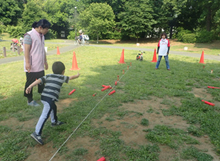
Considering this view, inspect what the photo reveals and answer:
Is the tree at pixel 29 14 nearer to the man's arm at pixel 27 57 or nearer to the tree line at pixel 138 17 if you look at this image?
the tree line at pixel 138 17

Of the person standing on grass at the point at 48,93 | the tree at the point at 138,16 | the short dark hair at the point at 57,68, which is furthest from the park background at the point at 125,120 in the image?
the tree at the point at 138,16

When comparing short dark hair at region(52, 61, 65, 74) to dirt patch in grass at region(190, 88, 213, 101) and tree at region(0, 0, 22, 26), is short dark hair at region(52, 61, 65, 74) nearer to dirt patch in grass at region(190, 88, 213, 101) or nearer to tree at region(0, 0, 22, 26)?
dirt patch in grass at region(190, 88, 213, 101)

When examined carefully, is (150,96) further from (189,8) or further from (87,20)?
(189,8)

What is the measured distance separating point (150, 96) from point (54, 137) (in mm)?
3136

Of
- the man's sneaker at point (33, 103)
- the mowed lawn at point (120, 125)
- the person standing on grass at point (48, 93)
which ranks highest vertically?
the person standing on grass at point (48, 93)

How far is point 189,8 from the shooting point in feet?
104

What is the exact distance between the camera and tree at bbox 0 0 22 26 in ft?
124

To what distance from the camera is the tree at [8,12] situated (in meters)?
37.7

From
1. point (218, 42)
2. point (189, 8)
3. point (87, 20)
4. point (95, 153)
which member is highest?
point (189, 8)

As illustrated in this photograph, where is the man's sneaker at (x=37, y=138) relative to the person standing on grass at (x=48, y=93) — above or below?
below

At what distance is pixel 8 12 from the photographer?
126ft

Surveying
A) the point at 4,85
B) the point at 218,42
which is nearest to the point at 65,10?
the point at 218,42

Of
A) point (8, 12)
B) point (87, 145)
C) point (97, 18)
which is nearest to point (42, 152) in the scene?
point (87, 145)

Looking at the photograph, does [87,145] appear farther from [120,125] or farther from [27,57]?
[27,57]
